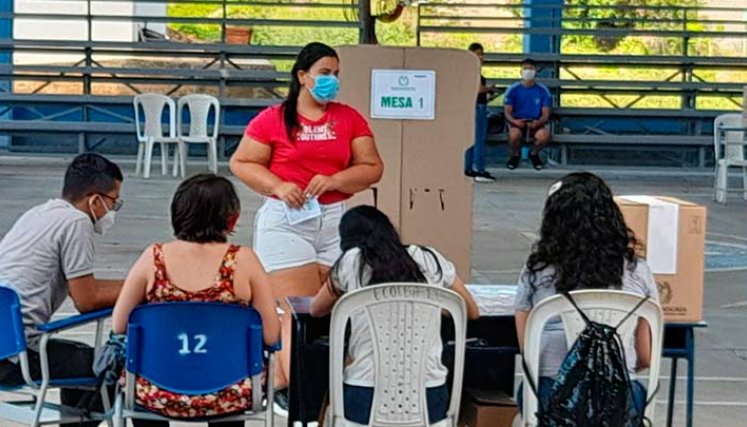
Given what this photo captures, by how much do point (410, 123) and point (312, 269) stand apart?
227 cm

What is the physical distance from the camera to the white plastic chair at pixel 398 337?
159 inches

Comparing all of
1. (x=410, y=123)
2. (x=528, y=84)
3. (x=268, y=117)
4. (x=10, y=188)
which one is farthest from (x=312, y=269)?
(x=528, y=84)

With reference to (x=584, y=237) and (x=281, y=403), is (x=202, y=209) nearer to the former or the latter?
(x=584, y=237)

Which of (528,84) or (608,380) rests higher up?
(528,84)

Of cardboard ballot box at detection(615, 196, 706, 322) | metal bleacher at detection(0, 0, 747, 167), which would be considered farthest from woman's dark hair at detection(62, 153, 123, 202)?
metal bleacher at detection(0, 0, 747, 167)

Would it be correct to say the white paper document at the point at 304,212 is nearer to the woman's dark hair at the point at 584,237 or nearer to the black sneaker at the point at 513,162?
the woman's dark hair at the point at 584,237

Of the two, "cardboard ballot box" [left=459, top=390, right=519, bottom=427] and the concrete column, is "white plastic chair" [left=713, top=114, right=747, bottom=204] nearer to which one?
the concrete column

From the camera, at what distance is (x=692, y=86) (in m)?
20.2

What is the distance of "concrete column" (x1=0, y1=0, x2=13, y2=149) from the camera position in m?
19.9

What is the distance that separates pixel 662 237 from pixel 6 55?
687 inches

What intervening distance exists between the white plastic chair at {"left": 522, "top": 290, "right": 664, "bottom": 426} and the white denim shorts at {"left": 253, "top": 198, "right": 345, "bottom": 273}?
1412mm

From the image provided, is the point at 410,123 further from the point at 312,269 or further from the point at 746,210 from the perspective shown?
the point at 746,210

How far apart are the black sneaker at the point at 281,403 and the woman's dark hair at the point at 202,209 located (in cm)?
137

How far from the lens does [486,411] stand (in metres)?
4.61
